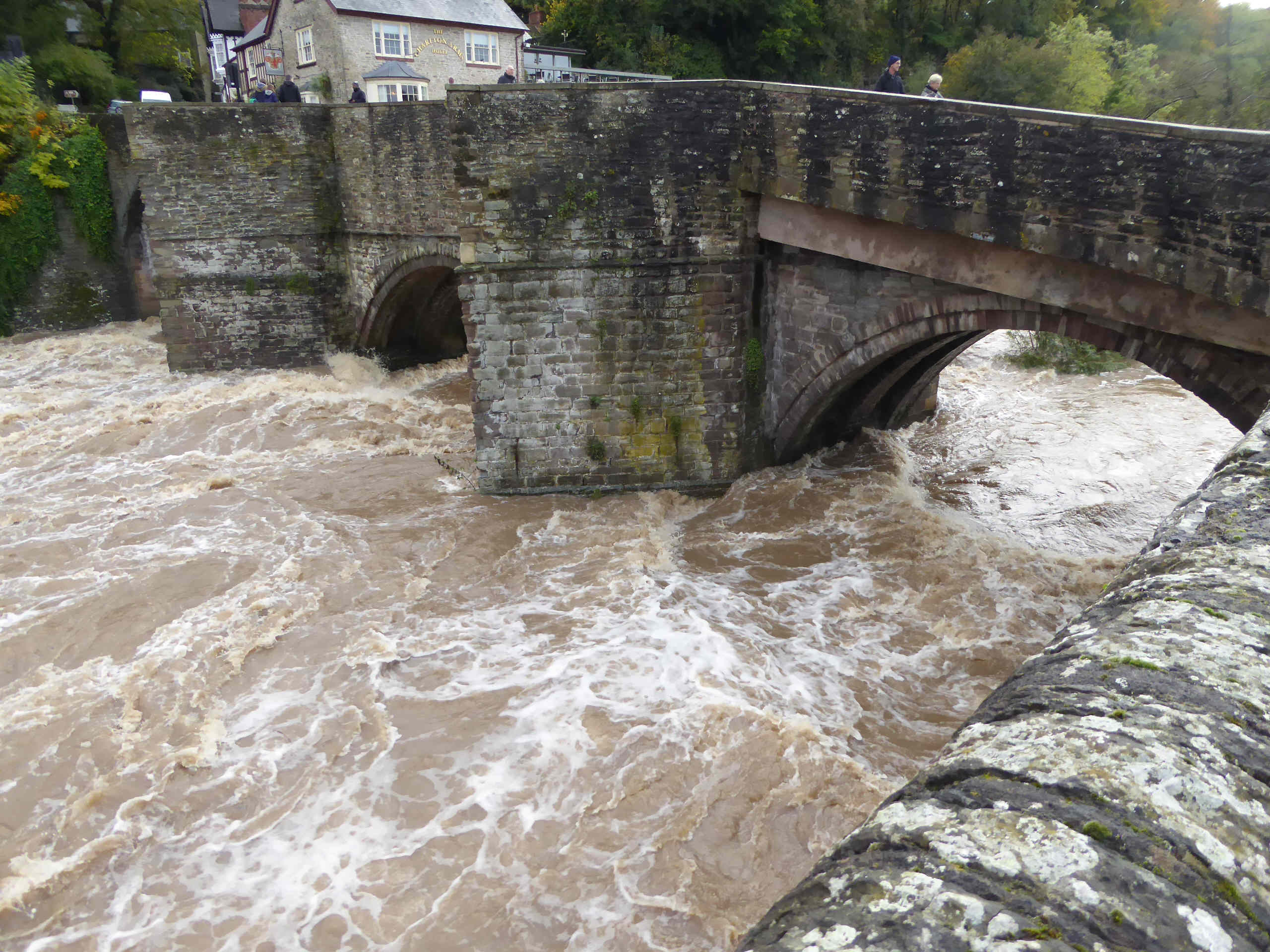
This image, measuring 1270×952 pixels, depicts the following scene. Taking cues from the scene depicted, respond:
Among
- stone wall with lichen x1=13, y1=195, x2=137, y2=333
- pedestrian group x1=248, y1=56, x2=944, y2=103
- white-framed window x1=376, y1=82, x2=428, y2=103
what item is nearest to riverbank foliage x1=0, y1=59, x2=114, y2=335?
stone wall with lichen x1=13, y1=195, x2=137, y2=333

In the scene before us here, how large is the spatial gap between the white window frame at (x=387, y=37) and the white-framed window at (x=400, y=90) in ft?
2.99

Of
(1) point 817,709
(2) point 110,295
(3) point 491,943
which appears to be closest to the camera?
(3) point 491,943

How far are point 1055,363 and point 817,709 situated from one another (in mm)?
10220

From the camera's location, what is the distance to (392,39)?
76.9 feet

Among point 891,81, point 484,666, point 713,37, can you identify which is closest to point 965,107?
point 891,81

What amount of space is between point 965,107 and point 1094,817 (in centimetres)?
652

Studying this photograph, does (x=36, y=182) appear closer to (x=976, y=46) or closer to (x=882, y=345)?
(x=882, y=345)

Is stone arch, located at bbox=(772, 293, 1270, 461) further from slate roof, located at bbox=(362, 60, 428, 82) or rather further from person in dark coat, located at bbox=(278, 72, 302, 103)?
slate roof, located at bbox=(362, 60, 428, 82)

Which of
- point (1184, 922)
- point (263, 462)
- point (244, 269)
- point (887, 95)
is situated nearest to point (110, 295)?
point (244, 269)

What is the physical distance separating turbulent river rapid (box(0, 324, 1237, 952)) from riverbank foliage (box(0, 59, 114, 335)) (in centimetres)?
781

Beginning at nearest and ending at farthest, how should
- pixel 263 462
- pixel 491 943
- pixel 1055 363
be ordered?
pixel 491 943, pixel 263 462, pixel 1055 363

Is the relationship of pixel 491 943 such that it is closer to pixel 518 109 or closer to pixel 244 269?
pixel 518 109

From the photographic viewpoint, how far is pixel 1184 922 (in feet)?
3.46

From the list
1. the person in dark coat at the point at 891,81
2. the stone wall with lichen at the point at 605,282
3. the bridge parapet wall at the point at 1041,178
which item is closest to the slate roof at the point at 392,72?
the stone wall with lichen at the point at 605,282
